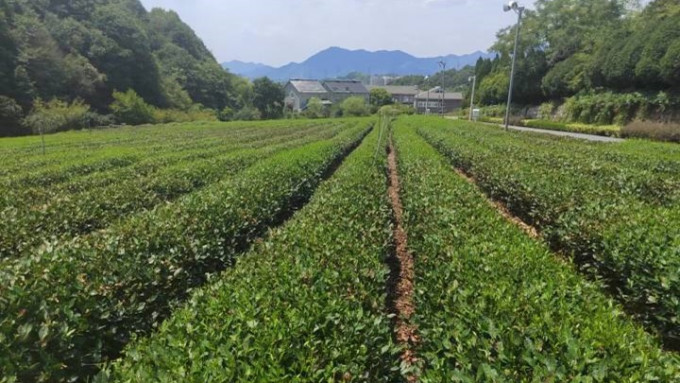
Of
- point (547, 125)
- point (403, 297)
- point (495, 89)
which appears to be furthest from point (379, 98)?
point (403, 297)

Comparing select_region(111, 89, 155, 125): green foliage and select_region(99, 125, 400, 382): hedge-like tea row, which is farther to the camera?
select_region(111, 89, 155, 125): green foliage

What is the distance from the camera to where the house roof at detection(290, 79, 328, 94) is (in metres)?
115

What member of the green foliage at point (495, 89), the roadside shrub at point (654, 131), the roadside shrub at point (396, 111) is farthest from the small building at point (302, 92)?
the roadside shrub at point (654, 131)

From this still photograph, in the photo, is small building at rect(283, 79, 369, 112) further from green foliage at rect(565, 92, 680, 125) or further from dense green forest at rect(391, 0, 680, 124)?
green foliage at rect(565, 92, 680, 125)

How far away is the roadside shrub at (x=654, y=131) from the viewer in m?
21.5

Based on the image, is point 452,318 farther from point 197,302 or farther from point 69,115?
point 69,115

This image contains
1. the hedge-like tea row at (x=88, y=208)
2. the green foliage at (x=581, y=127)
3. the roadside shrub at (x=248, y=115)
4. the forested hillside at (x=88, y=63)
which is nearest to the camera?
the hedge-like tea row at (x=88, y=208)

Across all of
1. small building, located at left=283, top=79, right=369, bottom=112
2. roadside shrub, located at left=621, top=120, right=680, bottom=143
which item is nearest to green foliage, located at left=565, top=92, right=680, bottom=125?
roadside shrub, located at left=621, top=120, right=680, bottom=143

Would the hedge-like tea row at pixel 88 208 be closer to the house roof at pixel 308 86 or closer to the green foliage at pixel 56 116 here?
the green foliage at pixel 56 116

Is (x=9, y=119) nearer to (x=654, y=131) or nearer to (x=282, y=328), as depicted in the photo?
(x=282, y=328)

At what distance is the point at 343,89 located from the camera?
121375 mm

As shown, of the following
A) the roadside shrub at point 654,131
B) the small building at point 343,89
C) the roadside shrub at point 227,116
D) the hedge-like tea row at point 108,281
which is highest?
the small building at point 343,89

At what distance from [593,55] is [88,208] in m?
46.1

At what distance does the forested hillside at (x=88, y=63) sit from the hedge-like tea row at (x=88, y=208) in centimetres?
4413
